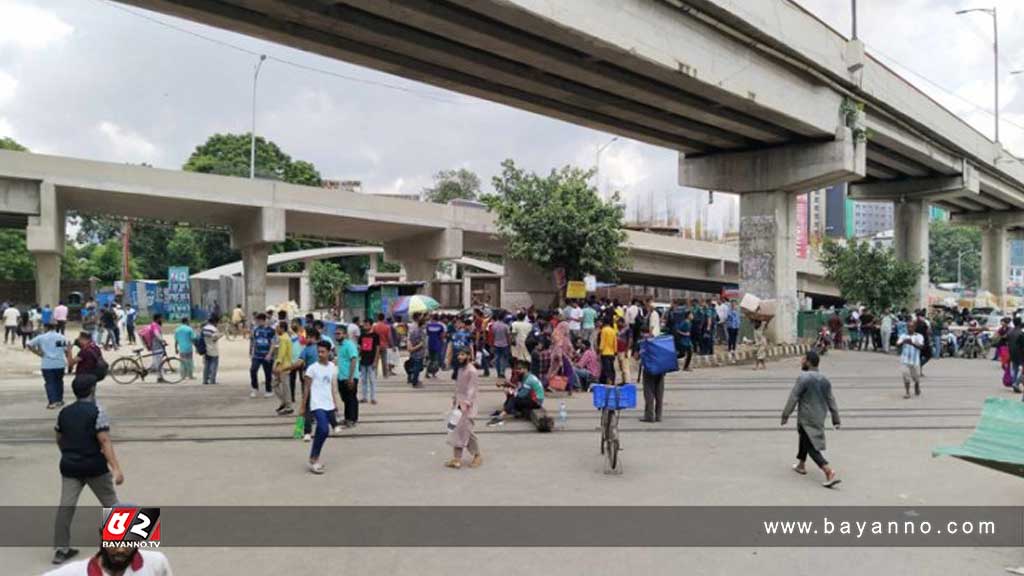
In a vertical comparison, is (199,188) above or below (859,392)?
above

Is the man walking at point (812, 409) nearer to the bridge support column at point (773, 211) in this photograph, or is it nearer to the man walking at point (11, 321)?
the bridge support column at point (773, 211)

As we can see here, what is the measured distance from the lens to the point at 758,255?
25.6 m

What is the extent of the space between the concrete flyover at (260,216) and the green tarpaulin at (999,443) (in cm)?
3260

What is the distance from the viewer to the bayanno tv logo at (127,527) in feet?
10.1

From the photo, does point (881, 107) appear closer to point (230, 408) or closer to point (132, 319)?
point (230, 408)

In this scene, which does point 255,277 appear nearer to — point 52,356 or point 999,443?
point 52,356

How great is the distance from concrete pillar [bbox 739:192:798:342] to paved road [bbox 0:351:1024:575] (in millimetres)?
12163

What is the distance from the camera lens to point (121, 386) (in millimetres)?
16031

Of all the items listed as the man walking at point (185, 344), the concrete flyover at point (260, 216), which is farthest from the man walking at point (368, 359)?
the concrete flyover at point (260, 216)

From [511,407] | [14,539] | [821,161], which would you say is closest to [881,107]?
[821,161]

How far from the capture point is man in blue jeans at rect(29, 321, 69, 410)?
12078mm

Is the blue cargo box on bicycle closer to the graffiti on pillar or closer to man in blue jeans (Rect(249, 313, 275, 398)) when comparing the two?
man in blue jeans (Rect(249, 313, 275, 398))

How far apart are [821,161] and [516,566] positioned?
890 inches

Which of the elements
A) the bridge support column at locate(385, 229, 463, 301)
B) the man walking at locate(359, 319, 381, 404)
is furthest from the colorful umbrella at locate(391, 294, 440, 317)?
the bridge support column at locate(385, 229, 463, 301)
